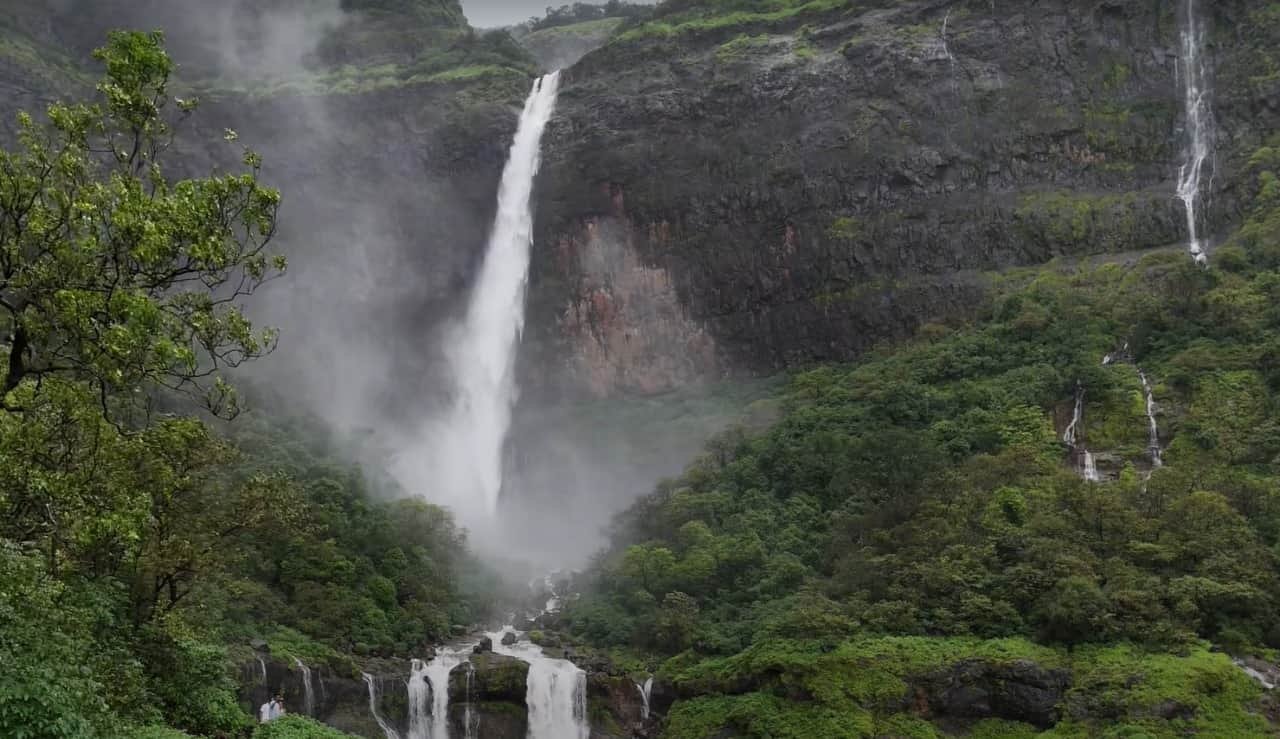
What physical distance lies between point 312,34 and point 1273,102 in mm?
57091

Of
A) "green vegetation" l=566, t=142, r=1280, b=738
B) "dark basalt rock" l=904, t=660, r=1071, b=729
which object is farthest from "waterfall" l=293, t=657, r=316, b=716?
"dark basalt rock" l=904, t=660, r=1071, b=729

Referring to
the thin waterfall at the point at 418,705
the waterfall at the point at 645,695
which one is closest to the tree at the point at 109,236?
the thin waterfall at the point at 418,705

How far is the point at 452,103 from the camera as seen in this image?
192ft

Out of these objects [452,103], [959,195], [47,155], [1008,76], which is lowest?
[47,155]

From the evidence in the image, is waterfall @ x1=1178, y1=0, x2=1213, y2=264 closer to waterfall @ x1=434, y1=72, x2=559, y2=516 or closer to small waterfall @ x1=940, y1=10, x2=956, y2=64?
small waterfall @ x1=940, y1=10, x2=956, y2=64

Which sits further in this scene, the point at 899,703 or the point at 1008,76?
the point at 1008,76

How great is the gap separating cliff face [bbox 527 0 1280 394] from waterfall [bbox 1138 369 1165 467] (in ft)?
42.7

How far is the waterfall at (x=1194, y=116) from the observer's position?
1784 inches

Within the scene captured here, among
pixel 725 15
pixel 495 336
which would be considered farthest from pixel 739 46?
pixel 495 336

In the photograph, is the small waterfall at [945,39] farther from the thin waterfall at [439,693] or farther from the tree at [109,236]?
the tree at [109,236]

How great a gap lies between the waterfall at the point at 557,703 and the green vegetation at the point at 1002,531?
258 cm

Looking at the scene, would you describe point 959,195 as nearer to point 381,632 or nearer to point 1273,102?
point 1273,102

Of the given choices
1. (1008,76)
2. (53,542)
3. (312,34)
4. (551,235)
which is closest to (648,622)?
(53,542)

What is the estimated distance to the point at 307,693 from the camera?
945 inches
